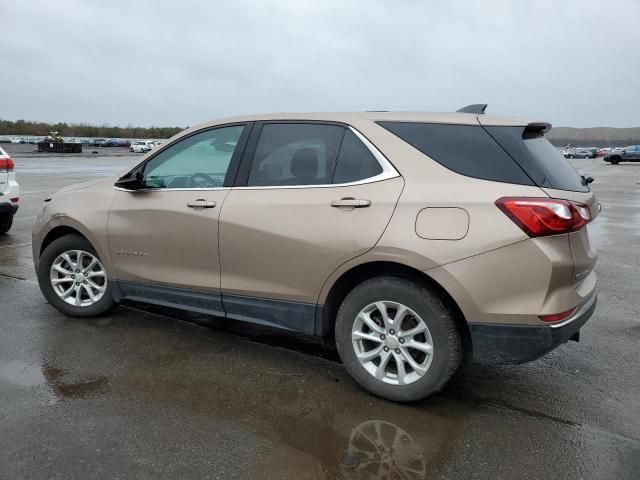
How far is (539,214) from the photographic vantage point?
112 inches

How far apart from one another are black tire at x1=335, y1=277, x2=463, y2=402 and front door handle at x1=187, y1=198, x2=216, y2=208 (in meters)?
1.20

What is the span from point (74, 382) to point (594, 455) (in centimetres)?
310

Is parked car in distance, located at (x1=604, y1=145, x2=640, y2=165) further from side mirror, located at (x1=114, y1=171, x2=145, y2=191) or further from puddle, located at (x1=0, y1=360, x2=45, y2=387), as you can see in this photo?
puddle, located at (x1=0, y1=360, x2=45, y2=387)

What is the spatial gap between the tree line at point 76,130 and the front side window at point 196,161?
74.6m

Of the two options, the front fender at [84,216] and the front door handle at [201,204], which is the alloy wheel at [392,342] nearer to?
the front door handle at [201,204]

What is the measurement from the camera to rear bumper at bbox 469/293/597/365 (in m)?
2.89

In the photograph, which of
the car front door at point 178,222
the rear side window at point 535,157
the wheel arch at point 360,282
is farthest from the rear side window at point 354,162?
the car front door at point 178,222

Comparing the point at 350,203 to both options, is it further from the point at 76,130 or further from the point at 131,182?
the point at 76,130

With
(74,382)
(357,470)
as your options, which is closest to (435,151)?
(357,470)

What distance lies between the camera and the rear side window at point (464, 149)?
9.89 feet

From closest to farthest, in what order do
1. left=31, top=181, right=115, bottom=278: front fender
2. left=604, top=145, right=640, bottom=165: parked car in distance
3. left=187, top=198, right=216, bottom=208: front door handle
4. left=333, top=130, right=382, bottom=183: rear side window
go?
left=333, top=130, right=382, bottom=183: rear side window
left=187, top=198, right=216, bottom=208: front door handle
left=31, top=181, right=115, bottom=278: front fender
left=604, top=145, right=640, bottom=165: parked car in distance

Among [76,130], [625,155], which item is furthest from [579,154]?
[76,130]

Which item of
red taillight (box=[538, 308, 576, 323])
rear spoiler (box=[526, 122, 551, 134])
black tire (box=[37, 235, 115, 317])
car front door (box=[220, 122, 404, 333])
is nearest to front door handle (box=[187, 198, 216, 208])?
car front door (box=[220, 122, 404, 333])

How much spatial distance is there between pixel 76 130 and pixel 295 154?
93.7 meters
